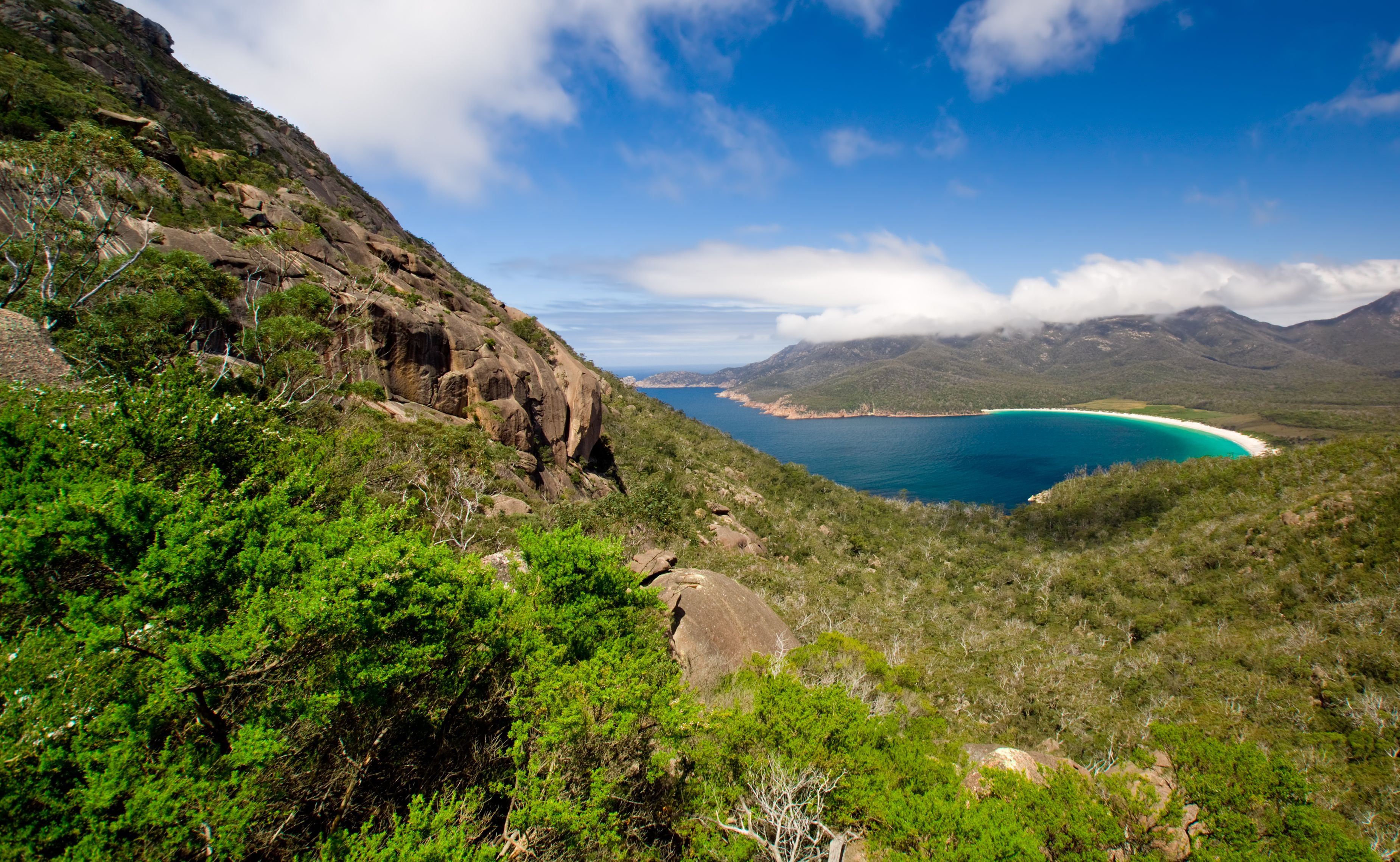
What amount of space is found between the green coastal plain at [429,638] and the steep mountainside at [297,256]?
0.87 ft

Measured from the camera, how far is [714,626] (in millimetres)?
15406

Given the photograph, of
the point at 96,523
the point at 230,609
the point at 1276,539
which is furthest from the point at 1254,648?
the point at 96,523

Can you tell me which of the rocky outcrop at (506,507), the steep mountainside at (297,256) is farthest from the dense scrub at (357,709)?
the steep mountainside at (297,256)

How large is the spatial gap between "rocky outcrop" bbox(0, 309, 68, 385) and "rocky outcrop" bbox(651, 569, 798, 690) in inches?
720

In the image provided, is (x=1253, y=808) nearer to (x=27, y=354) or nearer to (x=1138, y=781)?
(x=1138, y=781)

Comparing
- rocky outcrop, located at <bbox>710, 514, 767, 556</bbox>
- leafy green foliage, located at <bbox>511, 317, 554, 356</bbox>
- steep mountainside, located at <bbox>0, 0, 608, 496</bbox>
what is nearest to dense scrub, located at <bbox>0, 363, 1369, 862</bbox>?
steep mountainside, located at <bbox>0, 0, 608, 496</bbox>

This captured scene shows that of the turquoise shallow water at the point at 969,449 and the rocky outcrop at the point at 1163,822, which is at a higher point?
the rocky outcrop at the point at 1163,822

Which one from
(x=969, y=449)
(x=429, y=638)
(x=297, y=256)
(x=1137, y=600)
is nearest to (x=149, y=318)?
(x=297, y=256)

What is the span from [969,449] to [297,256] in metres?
156

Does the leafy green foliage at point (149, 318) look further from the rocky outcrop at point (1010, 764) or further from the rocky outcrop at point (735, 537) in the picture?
the rocky outcrop at point (735, 537)

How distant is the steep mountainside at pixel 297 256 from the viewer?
23.9m

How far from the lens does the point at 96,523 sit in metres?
7.43

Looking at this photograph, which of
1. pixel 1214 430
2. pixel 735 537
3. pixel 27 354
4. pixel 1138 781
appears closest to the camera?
pixel 1138 781

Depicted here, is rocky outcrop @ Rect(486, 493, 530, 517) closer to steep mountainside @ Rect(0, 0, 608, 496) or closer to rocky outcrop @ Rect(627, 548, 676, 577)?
steep mountainside @ Rect(0, 0, 608, 496)
